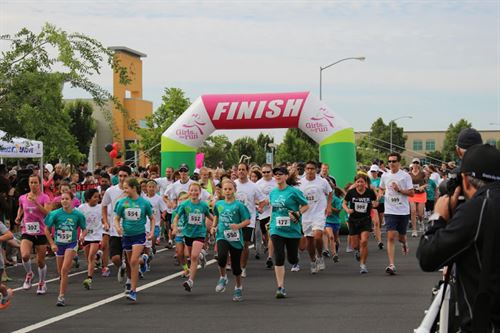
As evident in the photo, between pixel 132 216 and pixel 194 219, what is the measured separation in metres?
1.06

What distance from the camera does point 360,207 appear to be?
591 inches

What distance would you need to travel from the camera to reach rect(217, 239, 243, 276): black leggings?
11.9 m

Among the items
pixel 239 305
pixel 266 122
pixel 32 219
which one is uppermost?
pixel 266 122

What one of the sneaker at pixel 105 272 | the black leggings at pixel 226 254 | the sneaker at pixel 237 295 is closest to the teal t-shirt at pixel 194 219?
the black leggings at pixel 226 254

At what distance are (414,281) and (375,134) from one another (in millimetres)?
99444

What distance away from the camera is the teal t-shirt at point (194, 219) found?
12773 mm

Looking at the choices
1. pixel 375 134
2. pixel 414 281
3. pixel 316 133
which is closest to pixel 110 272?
pixel 414 281

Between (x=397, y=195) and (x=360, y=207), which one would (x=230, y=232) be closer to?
(x=360, y=207)

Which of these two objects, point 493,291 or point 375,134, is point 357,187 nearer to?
point 493,291

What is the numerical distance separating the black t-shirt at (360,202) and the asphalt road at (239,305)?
971 millimetres

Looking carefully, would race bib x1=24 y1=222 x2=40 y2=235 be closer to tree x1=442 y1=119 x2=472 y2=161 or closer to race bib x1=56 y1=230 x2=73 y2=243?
race bib x1=56 y1=230 x2=73 y2=243

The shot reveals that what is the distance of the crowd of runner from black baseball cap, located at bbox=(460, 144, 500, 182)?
6.96 meters

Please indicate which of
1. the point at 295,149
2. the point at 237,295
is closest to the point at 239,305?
the point at 237,295

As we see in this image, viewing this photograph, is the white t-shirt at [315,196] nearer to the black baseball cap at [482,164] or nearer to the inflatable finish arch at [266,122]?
the inflatable finish arch at [266,122]
